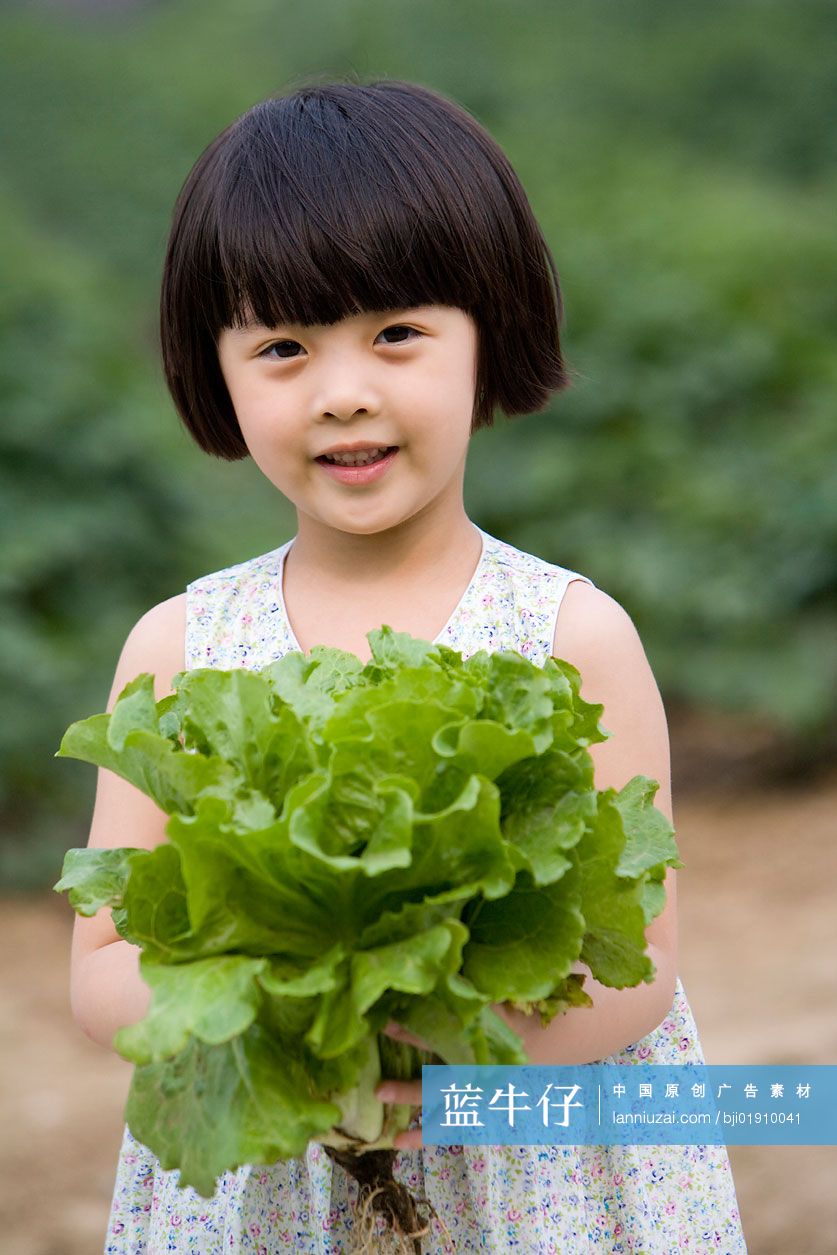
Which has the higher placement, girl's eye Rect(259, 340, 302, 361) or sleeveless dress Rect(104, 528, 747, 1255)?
girl's eye Rect(259, 340, 302, 361)

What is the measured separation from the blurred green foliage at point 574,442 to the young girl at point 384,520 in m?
2.44

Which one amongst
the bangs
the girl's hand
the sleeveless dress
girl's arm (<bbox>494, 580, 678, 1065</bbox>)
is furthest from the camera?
the sleeveless dress

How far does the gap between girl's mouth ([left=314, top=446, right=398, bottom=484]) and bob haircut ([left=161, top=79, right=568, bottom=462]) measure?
0.19m

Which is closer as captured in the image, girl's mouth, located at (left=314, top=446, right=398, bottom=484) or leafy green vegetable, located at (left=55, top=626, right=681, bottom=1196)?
leafy green vegetable, located at (left=55, top=626, right=681, bottom=1196)

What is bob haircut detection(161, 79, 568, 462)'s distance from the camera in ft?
6.20

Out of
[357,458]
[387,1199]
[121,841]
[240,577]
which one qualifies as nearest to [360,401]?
[357,458]

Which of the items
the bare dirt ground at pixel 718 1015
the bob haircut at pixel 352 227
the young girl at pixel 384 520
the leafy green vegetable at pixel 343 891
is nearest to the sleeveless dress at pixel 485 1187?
the young girl at pixel 384 520

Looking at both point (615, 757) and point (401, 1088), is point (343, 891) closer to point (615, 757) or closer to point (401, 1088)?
point (401, 1088)

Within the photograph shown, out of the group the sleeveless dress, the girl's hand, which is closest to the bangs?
Result: the sleeveless dress

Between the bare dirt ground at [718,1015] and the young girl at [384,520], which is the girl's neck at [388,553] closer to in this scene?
the young girl at [384,520]

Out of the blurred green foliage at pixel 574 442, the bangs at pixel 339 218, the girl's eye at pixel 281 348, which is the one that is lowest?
→ the girl's eye at pixel 281 348

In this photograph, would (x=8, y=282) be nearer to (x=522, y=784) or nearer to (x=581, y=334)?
(x=581, y=334)

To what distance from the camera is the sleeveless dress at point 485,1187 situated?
203 cm

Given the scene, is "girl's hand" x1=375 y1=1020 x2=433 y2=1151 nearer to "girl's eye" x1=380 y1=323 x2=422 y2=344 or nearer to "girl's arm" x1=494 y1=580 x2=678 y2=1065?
"girl's arm" x1=494 y1=580 x2=678 y2=1065
